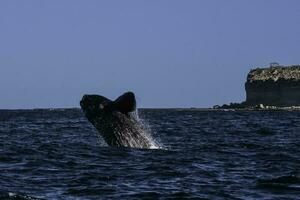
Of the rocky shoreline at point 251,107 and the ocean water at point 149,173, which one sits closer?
the ocean water at point 149,173

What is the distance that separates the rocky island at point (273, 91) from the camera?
141250 mm

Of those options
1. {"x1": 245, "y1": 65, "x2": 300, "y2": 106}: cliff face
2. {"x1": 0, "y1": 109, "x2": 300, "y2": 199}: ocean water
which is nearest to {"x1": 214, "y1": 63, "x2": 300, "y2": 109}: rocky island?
{"x1": 245, "y1": 65, "x2": 300, "y2": 106}: cliff face

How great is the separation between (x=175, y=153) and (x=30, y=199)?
31.5 ft

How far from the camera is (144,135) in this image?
2278 cm

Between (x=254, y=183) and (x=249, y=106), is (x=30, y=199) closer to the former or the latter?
(x=254, y=183)

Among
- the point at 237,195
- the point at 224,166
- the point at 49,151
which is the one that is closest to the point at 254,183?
the point at 237,195

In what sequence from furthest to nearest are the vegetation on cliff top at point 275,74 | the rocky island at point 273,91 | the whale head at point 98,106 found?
the vegetation on cliff top at point 275,74, the rocky island at point 273,91, the whale head at point 98,106

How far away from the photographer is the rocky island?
141m

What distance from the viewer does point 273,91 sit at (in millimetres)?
143375

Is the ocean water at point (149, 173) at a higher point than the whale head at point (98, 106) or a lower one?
lower

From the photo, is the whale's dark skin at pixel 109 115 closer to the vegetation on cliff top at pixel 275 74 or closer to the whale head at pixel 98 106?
the whale head at pixel 98 106

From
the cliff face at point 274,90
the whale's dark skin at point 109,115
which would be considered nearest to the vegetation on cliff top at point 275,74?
the cliff face at point 274,90

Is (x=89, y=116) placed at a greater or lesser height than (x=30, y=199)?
greater

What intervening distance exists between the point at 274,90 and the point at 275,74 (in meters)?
11.0
